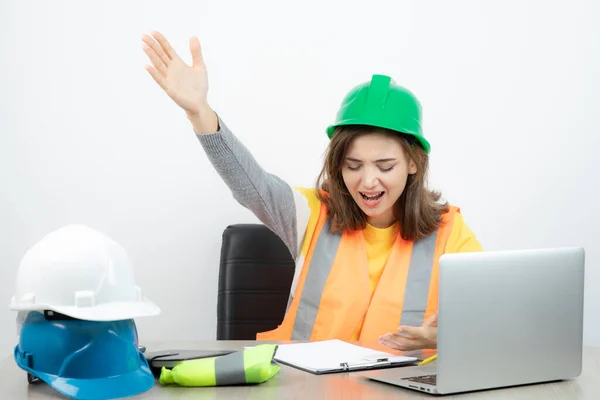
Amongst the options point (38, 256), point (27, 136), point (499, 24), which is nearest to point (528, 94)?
point (499, 24)

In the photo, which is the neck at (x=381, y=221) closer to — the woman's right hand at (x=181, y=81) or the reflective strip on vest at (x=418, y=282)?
the reflective strip on vest at (x=418, y=282)

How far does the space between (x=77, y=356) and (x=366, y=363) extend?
544 millimetres

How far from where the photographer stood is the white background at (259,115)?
2520mm

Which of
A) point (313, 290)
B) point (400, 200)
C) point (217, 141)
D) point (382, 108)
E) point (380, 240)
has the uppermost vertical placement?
point (382, 108)

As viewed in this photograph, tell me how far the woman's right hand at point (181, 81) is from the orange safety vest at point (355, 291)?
53cm

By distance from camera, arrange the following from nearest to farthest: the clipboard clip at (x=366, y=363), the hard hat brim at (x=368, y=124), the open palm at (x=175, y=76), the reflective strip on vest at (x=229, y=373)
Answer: the reflective strip on vest at (x=229, y=373), the clipboard clip at (x=366, y=363), the open palm at (x=175, y=76), the hard hat brim at (x=368, y=124)

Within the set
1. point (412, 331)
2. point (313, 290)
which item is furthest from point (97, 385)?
point (313, 290)

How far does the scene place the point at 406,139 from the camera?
2.07m

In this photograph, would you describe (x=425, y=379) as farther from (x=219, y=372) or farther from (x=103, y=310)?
(x=103, y=310)

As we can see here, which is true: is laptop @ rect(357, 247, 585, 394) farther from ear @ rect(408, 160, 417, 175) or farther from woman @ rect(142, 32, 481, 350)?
ear @ rect(408, 160, 417, 175)

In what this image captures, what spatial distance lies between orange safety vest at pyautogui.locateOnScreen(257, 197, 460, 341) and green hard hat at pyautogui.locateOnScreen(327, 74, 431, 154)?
32cm

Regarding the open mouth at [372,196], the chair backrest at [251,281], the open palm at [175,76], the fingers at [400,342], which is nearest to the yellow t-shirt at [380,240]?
the open mouth at [372,196]

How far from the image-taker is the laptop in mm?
1260

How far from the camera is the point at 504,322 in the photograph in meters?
1.31
